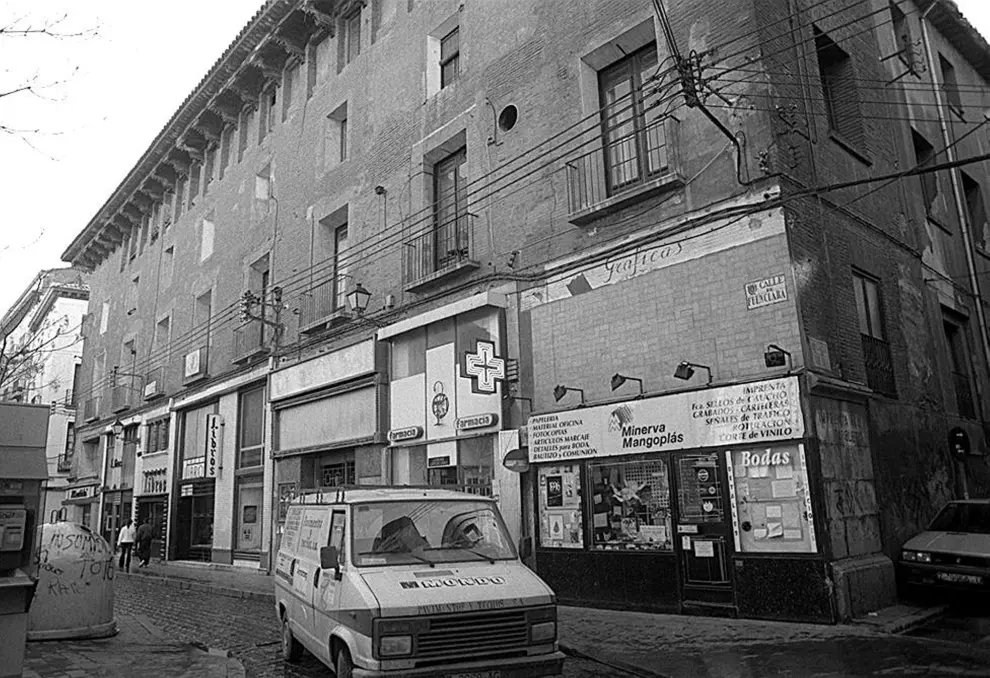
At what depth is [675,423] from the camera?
11305 mm

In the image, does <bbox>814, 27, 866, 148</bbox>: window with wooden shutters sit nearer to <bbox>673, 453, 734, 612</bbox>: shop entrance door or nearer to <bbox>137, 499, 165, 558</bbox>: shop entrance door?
<bbox>673, 453, 734, 612</bbox>: shop entrance door

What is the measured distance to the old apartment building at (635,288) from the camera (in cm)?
1074

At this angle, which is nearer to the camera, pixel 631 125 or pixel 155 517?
pixel 631 125

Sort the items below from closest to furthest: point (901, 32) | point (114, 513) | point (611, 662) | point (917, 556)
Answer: point (611, 662) < point (917, 556) < point (901, 32) < point (114, 513)

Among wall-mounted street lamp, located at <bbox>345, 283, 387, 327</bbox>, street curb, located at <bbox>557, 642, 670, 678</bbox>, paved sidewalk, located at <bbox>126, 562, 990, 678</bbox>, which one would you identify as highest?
wall-mounted street lamp, located at <bbox>345, 283, 387, 327</bbox>

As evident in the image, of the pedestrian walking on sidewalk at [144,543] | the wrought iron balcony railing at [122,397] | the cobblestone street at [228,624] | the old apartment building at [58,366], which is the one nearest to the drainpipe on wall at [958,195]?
the cobblestone street at [228,624]

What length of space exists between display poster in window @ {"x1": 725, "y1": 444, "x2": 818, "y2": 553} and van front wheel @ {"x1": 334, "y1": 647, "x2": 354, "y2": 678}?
19.4 feet

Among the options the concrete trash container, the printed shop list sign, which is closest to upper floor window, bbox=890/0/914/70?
the printed shop list sign

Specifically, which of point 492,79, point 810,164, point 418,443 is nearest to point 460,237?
point 492,79

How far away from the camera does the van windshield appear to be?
7180mm

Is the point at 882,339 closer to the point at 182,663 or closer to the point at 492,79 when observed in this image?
the point at 492,79

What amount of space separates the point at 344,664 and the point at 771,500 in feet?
20.3

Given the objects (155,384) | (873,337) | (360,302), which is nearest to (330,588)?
(873,337)

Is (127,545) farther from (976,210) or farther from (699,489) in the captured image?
(976,210)
